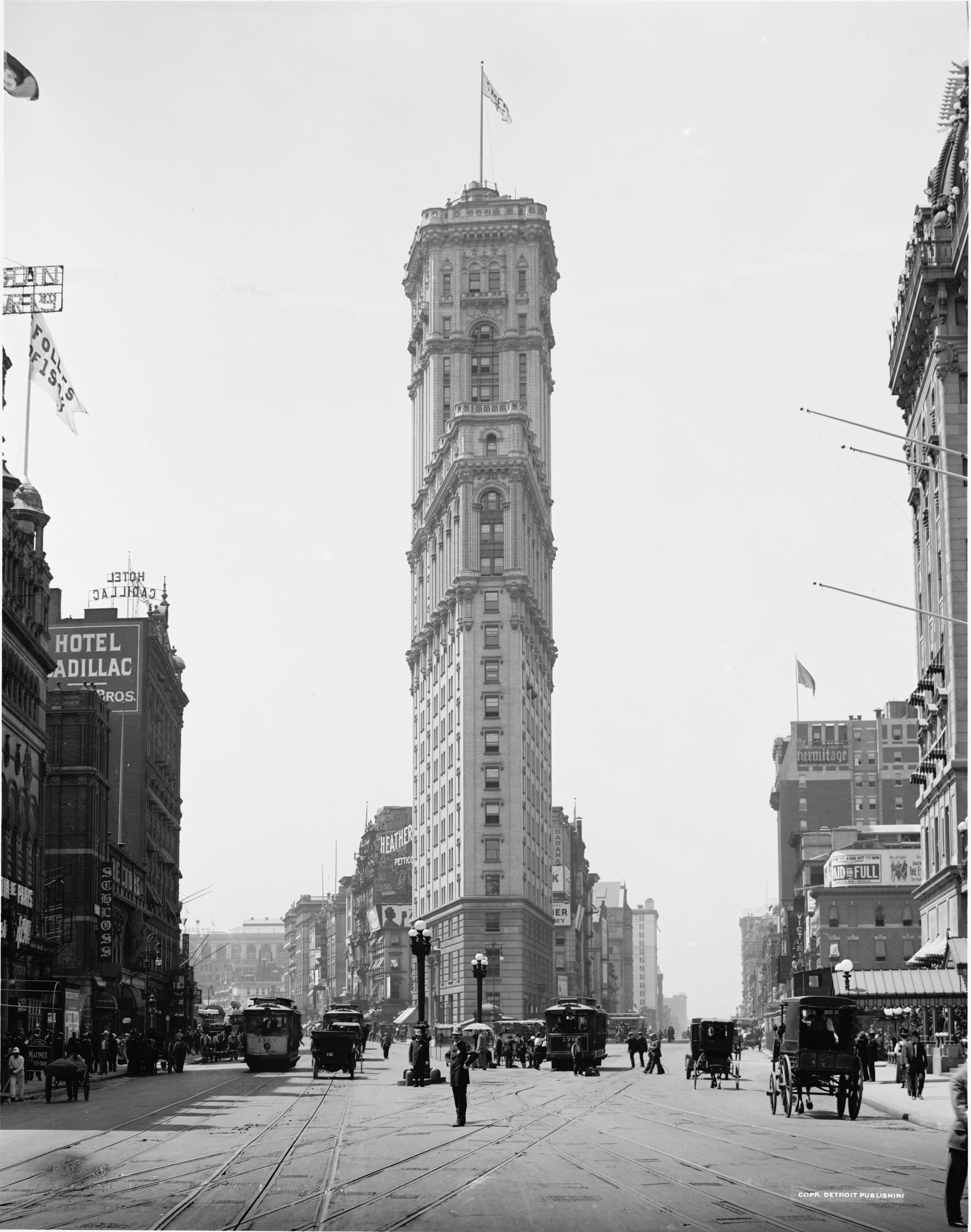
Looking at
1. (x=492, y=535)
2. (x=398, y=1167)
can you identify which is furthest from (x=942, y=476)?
(x=492, y=535)

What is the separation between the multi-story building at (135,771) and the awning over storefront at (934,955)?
4329cm

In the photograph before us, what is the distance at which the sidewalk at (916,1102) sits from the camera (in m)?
38.9

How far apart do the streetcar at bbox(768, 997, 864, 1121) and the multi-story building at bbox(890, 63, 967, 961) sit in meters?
26.9

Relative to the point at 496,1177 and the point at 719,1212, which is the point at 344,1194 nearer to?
the point at 496,1177

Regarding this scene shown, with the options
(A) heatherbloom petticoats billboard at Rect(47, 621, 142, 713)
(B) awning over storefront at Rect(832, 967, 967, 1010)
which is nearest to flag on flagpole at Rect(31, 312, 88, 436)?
(B) awning over storefront at Rect(832, 967, 967, 1010)

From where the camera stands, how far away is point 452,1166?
27500 mm

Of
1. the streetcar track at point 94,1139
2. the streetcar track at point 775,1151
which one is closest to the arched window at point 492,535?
the streetcar track at point 94,1139

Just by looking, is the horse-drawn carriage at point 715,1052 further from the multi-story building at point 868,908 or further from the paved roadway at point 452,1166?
the multi-story building at point 868,908

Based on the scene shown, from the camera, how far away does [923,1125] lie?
38125 millimetres

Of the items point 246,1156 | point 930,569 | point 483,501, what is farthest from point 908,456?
point 483,501

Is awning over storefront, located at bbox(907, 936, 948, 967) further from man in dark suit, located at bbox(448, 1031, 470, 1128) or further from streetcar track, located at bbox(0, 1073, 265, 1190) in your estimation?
man in dark suit, located at bbox(448, 1031, 470, 1128)

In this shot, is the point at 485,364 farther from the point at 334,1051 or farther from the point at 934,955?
the point at 334,1051

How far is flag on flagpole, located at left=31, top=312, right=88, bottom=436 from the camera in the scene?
104 feet

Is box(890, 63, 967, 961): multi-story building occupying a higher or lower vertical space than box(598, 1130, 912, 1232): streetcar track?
higher
